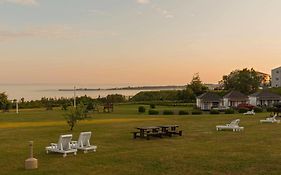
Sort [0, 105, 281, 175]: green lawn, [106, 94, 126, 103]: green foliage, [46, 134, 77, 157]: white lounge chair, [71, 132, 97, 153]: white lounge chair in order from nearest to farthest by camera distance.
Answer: [0, 105, 281, 175]: green lawn
[46, 134, 77, 157]: white lounge chair
[71, 132, 97, 153]: white lounge chair
[106, 94, 126, 103]: green foliage

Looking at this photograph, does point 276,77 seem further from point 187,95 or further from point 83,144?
point 83,144

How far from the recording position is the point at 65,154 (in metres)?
15.9

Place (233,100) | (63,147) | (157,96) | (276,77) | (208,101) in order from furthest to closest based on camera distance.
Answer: (276,77)
(157,96)
(233,100)
(208,101)
(63,147)

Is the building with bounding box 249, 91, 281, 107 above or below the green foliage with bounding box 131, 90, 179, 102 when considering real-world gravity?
below

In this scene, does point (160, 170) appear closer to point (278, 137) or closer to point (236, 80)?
point (278, 137)

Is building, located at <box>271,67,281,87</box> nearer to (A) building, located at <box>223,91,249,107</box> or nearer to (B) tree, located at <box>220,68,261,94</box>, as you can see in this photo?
(B) tree, located at <box>220,68,261,94</box>

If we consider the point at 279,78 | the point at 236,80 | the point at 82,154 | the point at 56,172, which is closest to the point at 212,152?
the point at 82,154

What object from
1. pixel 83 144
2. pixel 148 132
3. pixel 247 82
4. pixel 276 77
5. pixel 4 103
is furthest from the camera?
pixel 276 77

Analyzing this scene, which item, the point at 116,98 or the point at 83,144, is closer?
the point at 83,144

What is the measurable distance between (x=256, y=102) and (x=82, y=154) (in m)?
62.7

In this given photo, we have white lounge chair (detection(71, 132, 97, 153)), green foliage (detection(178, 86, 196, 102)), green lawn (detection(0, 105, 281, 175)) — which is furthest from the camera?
green foliage (detection(178, 86, 196, 102))

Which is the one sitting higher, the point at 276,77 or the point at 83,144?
the point at 276,77

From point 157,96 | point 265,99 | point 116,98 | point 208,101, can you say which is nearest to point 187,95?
point 116,98

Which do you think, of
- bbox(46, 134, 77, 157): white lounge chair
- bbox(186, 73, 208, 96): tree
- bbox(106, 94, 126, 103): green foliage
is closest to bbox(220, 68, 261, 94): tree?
bbox(186, 73, 208, 96): tree
